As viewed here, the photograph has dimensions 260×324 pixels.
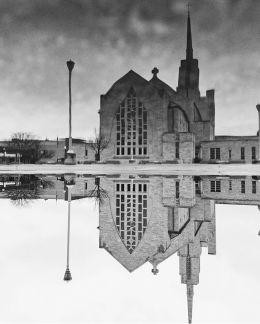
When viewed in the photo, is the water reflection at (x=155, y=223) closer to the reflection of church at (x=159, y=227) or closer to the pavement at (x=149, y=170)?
the reflection of church at (x=159, y=227)

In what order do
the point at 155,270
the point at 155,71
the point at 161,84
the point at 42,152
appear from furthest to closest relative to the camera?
1. the point at 42,152
2. the point at 155,71
3. the point at 161,84
4. the point at 155,270

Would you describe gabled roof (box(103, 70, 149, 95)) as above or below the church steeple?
below

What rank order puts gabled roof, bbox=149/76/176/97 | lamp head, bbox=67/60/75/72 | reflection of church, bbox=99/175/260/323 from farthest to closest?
1. gabled roof, bbox=149/76/176/97
2. lamp head, bbox=67/60/75/72
3. reflection of church, bbox=99/175/260/323

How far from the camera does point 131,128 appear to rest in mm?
41438

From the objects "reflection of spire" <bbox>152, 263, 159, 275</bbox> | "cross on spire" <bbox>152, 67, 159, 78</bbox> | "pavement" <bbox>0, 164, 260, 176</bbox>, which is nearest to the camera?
"reflection of spire" <bbox>152, 263, 159, 275</bbox>

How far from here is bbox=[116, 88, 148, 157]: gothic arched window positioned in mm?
40562

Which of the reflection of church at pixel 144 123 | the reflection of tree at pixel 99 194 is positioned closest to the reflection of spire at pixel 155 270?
the reflection of tree at pixel 99 194

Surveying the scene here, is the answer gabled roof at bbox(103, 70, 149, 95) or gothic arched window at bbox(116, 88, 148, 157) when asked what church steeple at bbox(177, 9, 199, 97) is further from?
gothic arched window at bbox(116, 88, 148, 157)

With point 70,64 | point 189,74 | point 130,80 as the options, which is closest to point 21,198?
point 70,64

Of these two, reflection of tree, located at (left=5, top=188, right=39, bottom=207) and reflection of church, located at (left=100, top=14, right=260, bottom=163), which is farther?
reflection of church, located at (left=100, top=14, right=260, bottom=163)

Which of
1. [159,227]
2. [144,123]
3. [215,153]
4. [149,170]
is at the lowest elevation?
[159,227]

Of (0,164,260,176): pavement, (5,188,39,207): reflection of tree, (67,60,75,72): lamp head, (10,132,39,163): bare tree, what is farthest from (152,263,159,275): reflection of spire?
(10,132,39,163): bare tree

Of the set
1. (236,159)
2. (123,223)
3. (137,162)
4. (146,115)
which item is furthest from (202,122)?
(123,223)

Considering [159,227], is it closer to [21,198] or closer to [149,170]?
[21,198]
